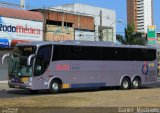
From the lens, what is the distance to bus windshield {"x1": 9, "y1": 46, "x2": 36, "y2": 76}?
1081 inches

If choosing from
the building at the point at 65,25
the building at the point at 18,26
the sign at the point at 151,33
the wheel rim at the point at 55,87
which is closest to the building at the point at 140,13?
the sign at the point at 151,33

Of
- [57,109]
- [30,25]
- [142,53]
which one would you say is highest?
[30,25]

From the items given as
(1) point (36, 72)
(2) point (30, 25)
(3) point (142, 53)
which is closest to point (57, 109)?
(1) point (36, 72)

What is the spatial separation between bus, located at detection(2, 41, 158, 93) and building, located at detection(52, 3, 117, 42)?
20169 millimetres

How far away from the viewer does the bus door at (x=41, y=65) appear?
89.9 ft

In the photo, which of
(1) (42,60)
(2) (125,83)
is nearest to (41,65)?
(1) (42,60)

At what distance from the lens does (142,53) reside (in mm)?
34188

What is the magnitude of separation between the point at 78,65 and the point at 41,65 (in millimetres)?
2979

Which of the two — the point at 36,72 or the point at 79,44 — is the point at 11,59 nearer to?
the point at 36,72

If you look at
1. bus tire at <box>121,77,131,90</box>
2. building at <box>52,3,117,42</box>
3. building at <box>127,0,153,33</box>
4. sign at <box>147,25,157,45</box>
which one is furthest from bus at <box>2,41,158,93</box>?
building at <box>127,0,153,33</box>

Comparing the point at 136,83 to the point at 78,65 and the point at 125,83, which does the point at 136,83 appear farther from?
the point at 78,65

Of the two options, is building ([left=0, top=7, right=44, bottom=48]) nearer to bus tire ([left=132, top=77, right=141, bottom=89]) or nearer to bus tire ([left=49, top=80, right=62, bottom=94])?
bus tire ([left=132, top=77, right=141, bottom=89])

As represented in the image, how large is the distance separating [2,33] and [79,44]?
14.5m

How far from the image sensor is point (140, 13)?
110 metres
